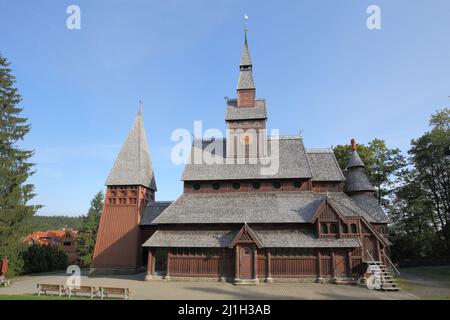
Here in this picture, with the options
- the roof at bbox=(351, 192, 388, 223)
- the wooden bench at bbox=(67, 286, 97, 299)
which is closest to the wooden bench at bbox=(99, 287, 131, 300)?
the wooden bench at bbox=(67, 286, 97, 299)

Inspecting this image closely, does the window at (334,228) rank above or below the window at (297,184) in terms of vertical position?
below

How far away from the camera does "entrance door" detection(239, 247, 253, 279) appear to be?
24.5 m

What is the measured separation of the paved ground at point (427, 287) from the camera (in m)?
19.0

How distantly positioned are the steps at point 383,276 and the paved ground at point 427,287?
113cm

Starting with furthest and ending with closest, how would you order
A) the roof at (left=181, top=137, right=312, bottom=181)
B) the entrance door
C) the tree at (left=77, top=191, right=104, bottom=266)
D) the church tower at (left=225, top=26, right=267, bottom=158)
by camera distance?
the tree at (left=77, top=191, right=104, bottom=266), the church tower at (left=225, top=26, right=267, bottom=158), the roof at (left=181, top=137, right=312, bottom=181), the entrance door

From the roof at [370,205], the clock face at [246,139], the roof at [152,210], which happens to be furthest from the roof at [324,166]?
the roof at [152,210]

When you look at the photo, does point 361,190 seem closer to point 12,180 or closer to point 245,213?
point 245,213

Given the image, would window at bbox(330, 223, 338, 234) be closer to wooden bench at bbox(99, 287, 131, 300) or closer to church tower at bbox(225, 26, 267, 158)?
church tower at bbox(225, 26, 267, 158)

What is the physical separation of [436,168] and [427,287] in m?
24.9

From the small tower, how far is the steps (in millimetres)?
6028

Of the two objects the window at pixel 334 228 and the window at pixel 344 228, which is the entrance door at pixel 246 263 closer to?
the window at pixel 334 228

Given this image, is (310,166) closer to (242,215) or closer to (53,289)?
(242,215)

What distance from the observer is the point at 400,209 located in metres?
43.0

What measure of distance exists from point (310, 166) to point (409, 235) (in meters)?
20.8
